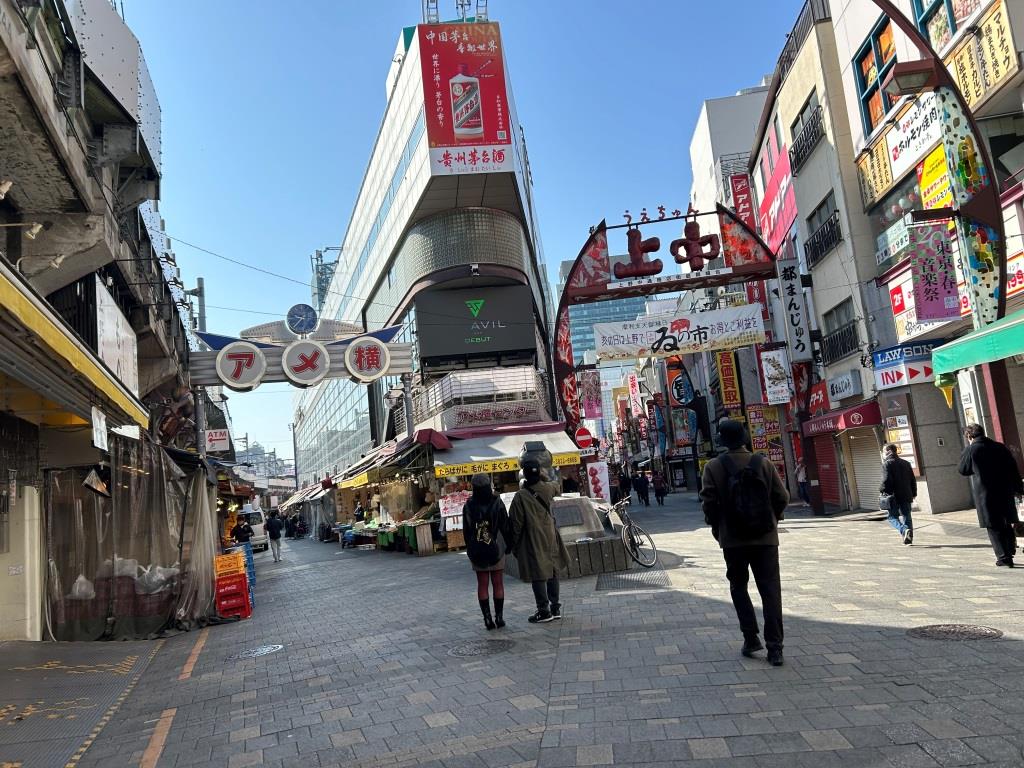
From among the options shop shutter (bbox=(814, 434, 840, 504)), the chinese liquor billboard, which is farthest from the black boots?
the chinese liquor billboard

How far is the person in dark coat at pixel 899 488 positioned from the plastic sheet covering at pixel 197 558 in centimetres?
1032

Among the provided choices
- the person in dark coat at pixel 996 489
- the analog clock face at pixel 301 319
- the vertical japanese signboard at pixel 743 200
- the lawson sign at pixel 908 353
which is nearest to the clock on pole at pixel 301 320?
the analog clock face at pixel 301 319

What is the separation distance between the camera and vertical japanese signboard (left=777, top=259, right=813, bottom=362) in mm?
20234

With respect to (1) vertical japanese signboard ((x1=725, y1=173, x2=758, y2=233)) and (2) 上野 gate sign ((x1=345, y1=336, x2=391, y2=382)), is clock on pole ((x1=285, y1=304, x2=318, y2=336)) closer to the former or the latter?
(2) 上野 gate sign ((x1=345, y1=336, x2=391, y2=382))

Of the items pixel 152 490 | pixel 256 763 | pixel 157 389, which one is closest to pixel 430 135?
pixel 157 389

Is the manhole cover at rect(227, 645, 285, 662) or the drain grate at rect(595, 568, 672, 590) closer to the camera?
the manhole cover at rect(227, 645, 285, 662)

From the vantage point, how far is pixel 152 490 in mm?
10727

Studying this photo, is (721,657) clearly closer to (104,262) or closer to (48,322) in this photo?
(48,322)

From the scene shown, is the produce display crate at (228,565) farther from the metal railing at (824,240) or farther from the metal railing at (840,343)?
the metal railing at (824,240)

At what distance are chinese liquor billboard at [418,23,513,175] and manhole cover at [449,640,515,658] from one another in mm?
24141

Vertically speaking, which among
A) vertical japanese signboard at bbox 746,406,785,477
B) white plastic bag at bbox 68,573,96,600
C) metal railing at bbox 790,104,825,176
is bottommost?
white plastic bag at bbox 68,573,96,600

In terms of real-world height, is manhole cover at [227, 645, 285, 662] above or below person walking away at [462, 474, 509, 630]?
below

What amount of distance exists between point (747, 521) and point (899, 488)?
7.10 metres

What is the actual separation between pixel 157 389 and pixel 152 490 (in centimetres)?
1258
